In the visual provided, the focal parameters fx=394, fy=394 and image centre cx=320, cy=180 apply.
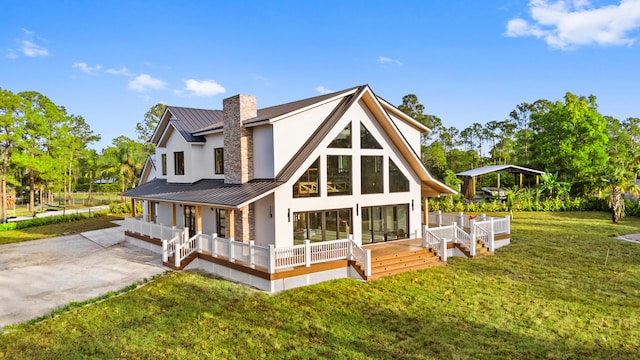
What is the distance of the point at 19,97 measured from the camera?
36844mm

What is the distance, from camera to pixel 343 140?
53.9 feet

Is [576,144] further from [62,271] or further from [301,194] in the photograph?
[62,271]

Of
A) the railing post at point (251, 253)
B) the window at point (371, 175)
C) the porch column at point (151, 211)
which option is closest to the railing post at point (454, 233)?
the window at point (371, 175)

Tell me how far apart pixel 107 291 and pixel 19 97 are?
3392 cm

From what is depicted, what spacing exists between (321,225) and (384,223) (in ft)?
10.9

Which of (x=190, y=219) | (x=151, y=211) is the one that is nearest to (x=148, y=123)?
(x=151, y=211)

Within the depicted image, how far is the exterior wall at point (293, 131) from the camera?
15.5 meters

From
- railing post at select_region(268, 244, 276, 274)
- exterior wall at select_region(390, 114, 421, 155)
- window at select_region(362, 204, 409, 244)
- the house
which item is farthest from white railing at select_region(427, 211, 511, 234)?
railing post at select_region(268, 244, 276, 274)

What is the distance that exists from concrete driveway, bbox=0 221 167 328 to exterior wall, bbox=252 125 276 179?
5498 mm

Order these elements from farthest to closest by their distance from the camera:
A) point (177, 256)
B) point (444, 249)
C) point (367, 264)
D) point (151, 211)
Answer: point (151, 211) < point (444, 249) < point (177, 256) < point (367, 264)

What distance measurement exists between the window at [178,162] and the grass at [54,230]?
34.9ft

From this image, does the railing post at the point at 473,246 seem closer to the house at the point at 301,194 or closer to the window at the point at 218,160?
the house at the point at 301,194

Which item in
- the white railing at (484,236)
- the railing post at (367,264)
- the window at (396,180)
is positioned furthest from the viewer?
the window at (396,180)

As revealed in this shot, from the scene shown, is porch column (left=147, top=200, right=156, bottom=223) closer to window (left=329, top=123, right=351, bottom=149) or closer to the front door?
the front door
